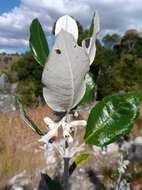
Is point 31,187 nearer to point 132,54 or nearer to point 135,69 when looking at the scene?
point 135,69

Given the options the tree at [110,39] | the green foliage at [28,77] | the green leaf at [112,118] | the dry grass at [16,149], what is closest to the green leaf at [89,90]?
the green leaf at [112,118]

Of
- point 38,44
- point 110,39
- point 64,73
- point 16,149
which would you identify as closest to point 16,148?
point 16,149

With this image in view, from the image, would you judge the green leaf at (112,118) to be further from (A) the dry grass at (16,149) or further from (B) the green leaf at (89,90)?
(A) the dry grass at (16,149)

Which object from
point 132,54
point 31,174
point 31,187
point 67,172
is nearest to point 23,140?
point 31,174

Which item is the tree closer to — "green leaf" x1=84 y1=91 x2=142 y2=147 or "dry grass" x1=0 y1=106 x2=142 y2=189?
"dry grass" x1=0 y1=106 x2=142 y2=189

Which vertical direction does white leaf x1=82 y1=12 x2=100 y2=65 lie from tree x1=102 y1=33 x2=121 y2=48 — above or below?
above

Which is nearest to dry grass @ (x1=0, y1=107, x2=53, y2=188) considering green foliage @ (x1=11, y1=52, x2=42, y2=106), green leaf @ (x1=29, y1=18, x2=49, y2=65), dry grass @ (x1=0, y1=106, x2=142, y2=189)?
dry grass @ (x1=0, y1=106, x2=142, y2=189)
